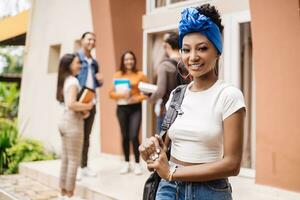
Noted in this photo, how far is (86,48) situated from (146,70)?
4.77 ft

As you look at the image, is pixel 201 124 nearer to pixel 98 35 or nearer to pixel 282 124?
pixel 282 124

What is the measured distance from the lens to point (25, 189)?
18.8 ft

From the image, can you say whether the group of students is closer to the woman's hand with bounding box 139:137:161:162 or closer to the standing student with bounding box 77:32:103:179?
the woman's hand with bounding box 139:137:161:162

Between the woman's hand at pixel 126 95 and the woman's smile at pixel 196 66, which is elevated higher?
the woman's smile at pixel 196 66

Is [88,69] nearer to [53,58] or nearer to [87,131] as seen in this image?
[87,131]

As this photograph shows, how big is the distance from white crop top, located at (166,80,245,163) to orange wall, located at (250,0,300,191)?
2.64 meters

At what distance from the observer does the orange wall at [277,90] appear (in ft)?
13.6

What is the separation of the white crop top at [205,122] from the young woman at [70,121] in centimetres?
269

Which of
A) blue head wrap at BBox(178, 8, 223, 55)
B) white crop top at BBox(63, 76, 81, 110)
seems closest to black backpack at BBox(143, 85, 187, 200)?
blue head wrap at BBox(178, 8, 223, 55)

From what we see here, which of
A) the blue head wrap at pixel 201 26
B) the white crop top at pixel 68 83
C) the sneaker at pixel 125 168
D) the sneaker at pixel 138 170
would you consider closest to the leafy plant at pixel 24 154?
the sneaker at pixel 125 168

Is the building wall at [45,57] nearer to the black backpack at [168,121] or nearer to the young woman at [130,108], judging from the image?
the young woman at [130,108]

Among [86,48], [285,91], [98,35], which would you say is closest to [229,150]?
[285,91]

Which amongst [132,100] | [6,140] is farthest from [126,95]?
[6,140]

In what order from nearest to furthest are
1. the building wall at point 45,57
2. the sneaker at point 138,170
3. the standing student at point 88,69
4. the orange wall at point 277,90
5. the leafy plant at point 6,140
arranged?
the orange wall at point 277,90, the standing student at point 88,69, the sneaker at point 138,170, the leafy plant at point 6,140, the building wall at point 45,57
